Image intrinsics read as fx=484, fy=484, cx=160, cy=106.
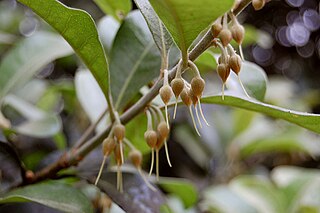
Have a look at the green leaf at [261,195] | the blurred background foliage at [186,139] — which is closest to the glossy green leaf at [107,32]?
the blurred background foliage at [186,139]

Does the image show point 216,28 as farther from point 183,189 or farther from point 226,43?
point 183,189

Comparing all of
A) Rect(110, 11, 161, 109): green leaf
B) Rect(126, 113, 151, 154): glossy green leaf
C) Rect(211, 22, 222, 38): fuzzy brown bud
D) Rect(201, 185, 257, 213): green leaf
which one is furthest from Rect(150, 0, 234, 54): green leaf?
Rect(201, 185, 257, 213): green leaf

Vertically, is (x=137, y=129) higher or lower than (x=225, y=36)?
lower

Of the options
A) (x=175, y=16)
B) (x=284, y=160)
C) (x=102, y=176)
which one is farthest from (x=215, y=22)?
(x=284, y=160)

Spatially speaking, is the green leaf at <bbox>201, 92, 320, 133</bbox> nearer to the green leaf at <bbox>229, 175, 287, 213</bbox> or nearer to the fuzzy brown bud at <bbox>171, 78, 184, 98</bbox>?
the fuzzy brown bud at <bbox>171, 78, 184, 98</bbox>

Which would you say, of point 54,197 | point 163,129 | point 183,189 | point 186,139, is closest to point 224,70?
point 163,129

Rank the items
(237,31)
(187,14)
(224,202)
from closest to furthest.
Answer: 1. (187,14)
2. (237,31)
3. (224,202)
